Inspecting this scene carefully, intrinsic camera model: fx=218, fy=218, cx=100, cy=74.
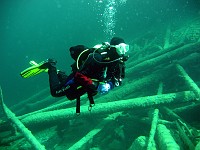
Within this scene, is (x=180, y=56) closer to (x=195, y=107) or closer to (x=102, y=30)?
(x=195, y=107)

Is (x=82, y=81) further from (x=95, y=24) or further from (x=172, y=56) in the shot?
(x=95, y=24)

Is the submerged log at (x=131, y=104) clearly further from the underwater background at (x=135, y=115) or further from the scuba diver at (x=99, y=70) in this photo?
the scuba diver at (x=99, y=70)

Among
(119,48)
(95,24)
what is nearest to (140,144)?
(119,48)

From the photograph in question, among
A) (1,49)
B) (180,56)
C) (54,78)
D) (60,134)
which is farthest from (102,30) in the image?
(1,49)

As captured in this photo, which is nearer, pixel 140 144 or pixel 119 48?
pixel 119 48

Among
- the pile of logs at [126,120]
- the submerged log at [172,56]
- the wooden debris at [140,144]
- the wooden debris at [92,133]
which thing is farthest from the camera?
the submerged log at [172,56]

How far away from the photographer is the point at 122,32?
20312mm

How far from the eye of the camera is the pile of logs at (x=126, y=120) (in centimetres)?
529

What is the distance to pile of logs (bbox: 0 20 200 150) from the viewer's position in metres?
5.29

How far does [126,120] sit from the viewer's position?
6.25 m

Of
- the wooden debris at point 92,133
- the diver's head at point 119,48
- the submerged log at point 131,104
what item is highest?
the diver's head at point 119,48

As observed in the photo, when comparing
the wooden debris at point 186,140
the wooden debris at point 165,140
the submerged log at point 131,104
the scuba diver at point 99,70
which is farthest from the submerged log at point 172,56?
the scuba diver at point 99,70

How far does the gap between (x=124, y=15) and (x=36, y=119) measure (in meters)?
17.2

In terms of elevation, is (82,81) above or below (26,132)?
above
